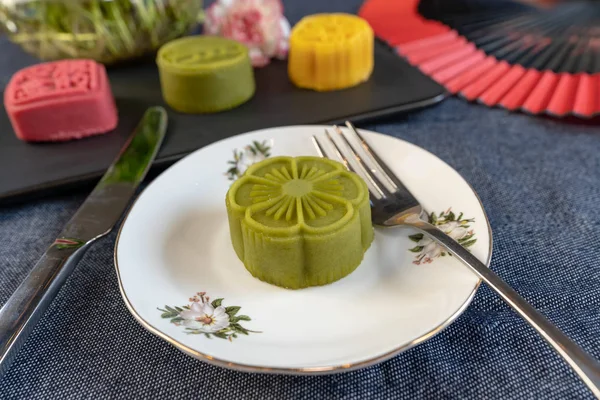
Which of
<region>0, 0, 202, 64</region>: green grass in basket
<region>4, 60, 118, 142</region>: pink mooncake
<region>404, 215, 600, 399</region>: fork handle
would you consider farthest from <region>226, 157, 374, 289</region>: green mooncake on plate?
<region>0, 0, 202, 64</region>: green grass in basket

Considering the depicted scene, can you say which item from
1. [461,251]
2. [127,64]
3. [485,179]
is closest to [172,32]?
[127,64]

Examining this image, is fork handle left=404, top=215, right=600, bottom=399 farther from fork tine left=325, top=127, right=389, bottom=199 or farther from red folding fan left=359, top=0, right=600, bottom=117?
red folding fan left=359, top=0, right=600, bottom=117

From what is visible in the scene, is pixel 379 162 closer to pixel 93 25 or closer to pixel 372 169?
pixel 372 169

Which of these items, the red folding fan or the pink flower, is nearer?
the red folding fan

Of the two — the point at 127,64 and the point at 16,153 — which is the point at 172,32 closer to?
the point at 127,64

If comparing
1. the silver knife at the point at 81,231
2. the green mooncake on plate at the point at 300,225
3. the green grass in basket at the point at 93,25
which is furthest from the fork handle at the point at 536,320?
the green grass in basket at the point at 93,25

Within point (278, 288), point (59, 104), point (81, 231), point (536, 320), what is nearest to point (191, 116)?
point (59, 104)
